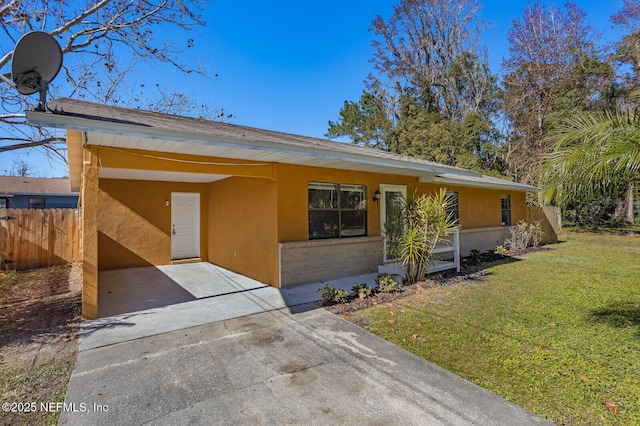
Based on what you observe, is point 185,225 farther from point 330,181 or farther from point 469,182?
point 469,182

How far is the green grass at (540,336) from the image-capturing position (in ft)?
9.82

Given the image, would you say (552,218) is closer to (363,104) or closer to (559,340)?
(559,340)

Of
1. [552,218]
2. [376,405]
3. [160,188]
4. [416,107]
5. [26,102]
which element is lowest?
[376,405]

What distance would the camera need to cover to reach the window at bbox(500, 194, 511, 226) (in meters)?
14.3

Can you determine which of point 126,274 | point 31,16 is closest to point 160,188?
point 126,274

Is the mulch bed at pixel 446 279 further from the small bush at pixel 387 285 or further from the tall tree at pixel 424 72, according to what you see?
the tall tree at pixel 424 72

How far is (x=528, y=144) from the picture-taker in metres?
21.6

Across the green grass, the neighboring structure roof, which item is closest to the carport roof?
the green grass

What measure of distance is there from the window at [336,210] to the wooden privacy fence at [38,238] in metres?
7.90

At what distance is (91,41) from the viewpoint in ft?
29.8

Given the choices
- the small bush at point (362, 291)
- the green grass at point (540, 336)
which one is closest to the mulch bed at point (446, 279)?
the small bush at point (362, 291)

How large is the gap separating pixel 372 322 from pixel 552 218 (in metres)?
15.9

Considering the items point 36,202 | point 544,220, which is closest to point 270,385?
point 544,220

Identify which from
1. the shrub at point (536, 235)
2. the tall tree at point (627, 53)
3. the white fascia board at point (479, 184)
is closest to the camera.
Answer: the white fascia board at point (479, 184)
